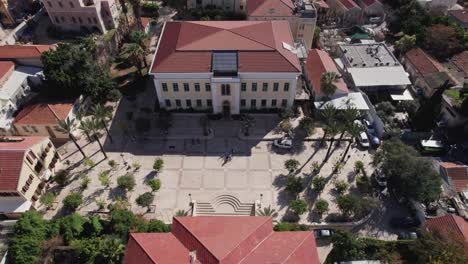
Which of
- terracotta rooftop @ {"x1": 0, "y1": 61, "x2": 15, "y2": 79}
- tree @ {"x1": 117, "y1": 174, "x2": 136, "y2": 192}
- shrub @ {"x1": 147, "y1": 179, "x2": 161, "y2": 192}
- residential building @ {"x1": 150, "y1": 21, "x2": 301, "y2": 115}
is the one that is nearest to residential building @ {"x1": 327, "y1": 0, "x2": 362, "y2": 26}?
residential building @ {"x1": 150, "y1": 21, "x2": 301, "y2": 115}

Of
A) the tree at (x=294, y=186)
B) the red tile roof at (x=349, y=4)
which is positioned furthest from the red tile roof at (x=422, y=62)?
the tree at (x=294, y=186)

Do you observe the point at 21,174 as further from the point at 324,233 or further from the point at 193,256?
the point at 324,233

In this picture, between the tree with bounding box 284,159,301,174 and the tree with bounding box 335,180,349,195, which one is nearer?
the tree with bounding box 335,180,349,195

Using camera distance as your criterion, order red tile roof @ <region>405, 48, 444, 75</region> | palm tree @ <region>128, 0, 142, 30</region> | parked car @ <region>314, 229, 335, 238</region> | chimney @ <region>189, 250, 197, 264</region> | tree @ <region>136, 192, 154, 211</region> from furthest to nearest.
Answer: palm tree @ <region>128, 0, 142, 30</region>
red tile roof @ <region>405, 48, 444, 75</region>
tree @ <region>136, 192, 154, 211</region>
parked car @ <region>314, 229, 335, 238</region>
chimney @ <region>189, 250, 197, 264</region>

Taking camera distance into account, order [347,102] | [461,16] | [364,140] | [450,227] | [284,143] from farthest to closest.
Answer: [461,16] → [347,102] → [364,140] → [284,143] → [450,227]

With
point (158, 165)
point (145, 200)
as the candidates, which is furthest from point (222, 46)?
point (145, 200)

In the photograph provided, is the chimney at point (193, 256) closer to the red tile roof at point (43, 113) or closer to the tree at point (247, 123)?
the tree at point (247, 123)

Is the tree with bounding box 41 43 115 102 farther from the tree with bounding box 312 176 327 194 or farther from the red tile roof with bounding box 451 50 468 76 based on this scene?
the red tile roof with bounding box 451 50 468 76
